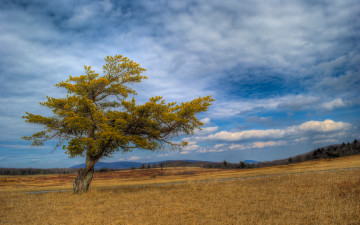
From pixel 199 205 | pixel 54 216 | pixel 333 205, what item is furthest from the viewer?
pixel 199 205

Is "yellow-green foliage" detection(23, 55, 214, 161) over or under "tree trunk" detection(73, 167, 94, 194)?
over

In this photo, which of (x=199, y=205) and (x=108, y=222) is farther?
(x=199, y=205)

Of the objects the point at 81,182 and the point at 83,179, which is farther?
the point at 83,179

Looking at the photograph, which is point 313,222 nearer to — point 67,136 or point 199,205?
point 199,205

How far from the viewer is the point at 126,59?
73.3ft

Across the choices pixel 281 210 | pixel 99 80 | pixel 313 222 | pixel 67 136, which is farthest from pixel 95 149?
pixel 313 222

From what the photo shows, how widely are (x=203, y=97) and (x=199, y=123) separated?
8.04 ft

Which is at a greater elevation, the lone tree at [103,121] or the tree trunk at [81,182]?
the lone tree at [103,121]

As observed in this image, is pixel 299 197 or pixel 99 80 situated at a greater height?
pixel 99 80

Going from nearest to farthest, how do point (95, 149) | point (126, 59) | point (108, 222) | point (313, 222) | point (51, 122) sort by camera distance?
point (313, 222)
point (108, 222)
point (95, 149)
point (51, 122)
point (126, 59)

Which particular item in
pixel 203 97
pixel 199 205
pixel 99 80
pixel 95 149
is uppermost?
pixel 99 80

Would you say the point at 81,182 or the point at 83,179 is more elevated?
the point at 83,179

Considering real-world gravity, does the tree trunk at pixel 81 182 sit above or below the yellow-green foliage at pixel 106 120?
below

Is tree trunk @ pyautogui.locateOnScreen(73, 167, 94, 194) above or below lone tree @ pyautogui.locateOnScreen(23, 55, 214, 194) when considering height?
below
